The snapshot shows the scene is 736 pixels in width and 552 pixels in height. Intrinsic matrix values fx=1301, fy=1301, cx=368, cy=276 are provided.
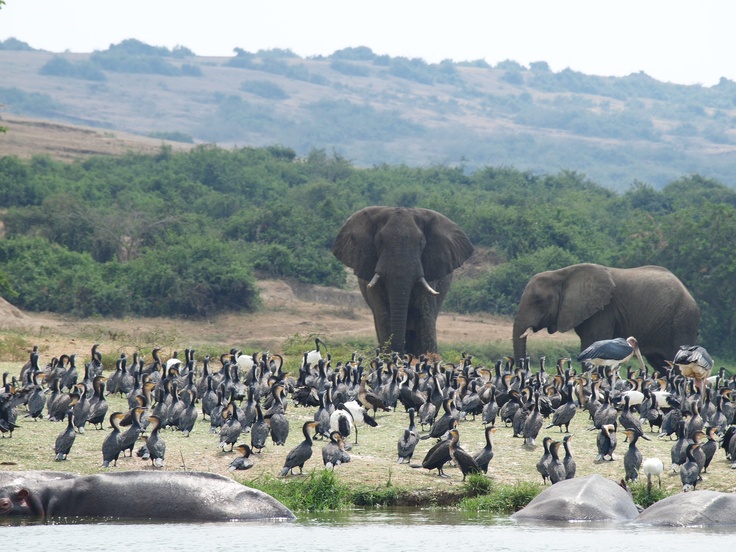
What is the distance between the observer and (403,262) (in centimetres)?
2500

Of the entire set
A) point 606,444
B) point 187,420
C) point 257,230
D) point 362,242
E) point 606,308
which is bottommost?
point 257,230

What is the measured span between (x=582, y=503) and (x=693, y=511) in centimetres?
108

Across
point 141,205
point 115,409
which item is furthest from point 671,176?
point 115,409

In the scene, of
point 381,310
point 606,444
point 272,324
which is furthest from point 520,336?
point 606,444

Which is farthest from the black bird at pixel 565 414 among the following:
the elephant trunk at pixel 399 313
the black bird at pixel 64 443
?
the elephant trunk at pixel 399 313

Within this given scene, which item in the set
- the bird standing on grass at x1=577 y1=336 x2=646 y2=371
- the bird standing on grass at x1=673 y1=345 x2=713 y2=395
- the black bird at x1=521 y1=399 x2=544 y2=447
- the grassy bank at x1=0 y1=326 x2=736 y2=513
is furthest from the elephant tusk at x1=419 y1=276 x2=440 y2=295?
the black bird at x1=521 y1=399 x2=544 y2=447

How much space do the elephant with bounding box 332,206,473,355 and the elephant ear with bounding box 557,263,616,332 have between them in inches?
85.2

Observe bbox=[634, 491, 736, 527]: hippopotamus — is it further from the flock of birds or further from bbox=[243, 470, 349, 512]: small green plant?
bbox=[243, 470, 349, 512]: small green plant

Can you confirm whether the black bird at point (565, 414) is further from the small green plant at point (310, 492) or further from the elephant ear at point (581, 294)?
the elephant ear at point (581, 294)

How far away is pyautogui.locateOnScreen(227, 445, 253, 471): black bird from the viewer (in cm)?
1468

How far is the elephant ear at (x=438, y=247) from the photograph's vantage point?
2586cm

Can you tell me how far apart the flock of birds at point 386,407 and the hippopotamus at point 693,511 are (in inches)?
49.9

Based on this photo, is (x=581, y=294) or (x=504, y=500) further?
(x=581, y=294)

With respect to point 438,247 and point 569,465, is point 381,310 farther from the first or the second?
point 569,465
